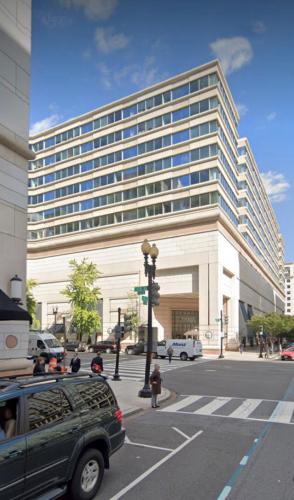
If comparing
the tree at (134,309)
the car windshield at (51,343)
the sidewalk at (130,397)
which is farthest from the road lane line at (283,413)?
the tree at (134,309)

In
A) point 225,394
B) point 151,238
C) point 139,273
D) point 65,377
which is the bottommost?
point 225,394

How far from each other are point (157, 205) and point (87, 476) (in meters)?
55.5

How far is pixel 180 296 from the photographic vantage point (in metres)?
60.9

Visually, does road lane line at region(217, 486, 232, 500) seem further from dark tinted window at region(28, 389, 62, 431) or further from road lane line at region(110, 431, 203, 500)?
dark tinted window at region(28, 389, 62, 431)

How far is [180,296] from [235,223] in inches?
602

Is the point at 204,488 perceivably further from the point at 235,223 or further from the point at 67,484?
the point at 235,223

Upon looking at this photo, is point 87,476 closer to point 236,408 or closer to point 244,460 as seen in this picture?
point 244,460

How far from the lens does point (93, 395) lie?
701 centimetres

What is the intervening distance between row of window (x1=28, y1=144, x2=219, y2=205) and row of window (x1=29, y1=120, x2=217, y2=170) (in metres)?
2.02

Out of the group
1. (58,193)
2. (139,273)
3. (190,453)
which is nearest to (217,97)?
(139,273)

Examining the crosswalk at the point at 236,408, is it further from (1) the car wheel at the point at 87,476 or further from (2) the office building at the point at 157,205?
(2) the office building at the point at 157,205

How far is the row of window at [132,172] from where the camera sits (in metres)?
57.6

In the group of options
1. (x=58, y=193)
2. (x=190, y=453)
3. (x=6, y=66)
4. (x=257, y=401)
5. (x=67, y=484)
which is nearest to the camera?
(x=67, y=484)

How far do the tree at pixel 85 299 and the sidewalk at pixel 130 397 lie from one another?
37.6 m
